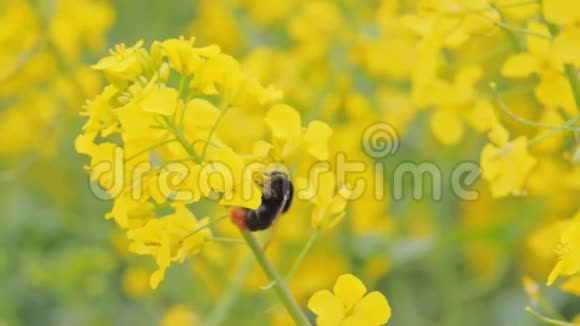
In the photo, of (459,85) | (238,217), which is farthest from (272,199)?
(459,85)

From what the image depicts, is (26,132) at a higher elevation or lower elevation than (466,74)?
higher

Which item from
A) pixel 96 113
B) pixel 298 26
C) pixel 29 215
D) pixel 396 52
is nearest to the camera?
pixel 96 113

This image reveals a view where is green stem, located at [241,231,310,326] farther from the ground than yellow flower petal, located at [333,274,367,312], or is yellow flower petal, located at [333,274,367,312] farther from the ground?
green stem, located at [241,231,310,326]

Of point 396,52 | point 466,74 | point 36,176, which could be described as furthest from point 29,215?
point 466,74

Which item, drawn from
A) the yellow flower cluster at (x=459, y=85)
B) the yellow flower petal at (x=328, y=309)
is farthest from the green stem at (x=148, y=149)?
the yellow flower cluster at (x=459, y=85)

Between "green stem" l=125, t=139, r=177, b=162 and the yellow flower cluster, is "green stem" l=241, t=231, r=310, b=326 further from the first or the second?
the yellow flower cluster

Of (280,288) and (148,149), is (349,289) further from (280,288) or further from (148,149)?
(148,149)

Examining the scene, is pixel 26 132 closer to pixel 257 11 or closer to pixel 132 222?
pixel 257 11

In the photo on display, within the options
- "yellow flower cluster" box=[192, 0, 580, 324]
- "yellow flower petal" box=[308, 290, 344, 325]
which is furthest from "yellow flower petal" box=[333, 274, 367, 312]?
"yellow flower cluster" box=[192, 0, 580, 324]
